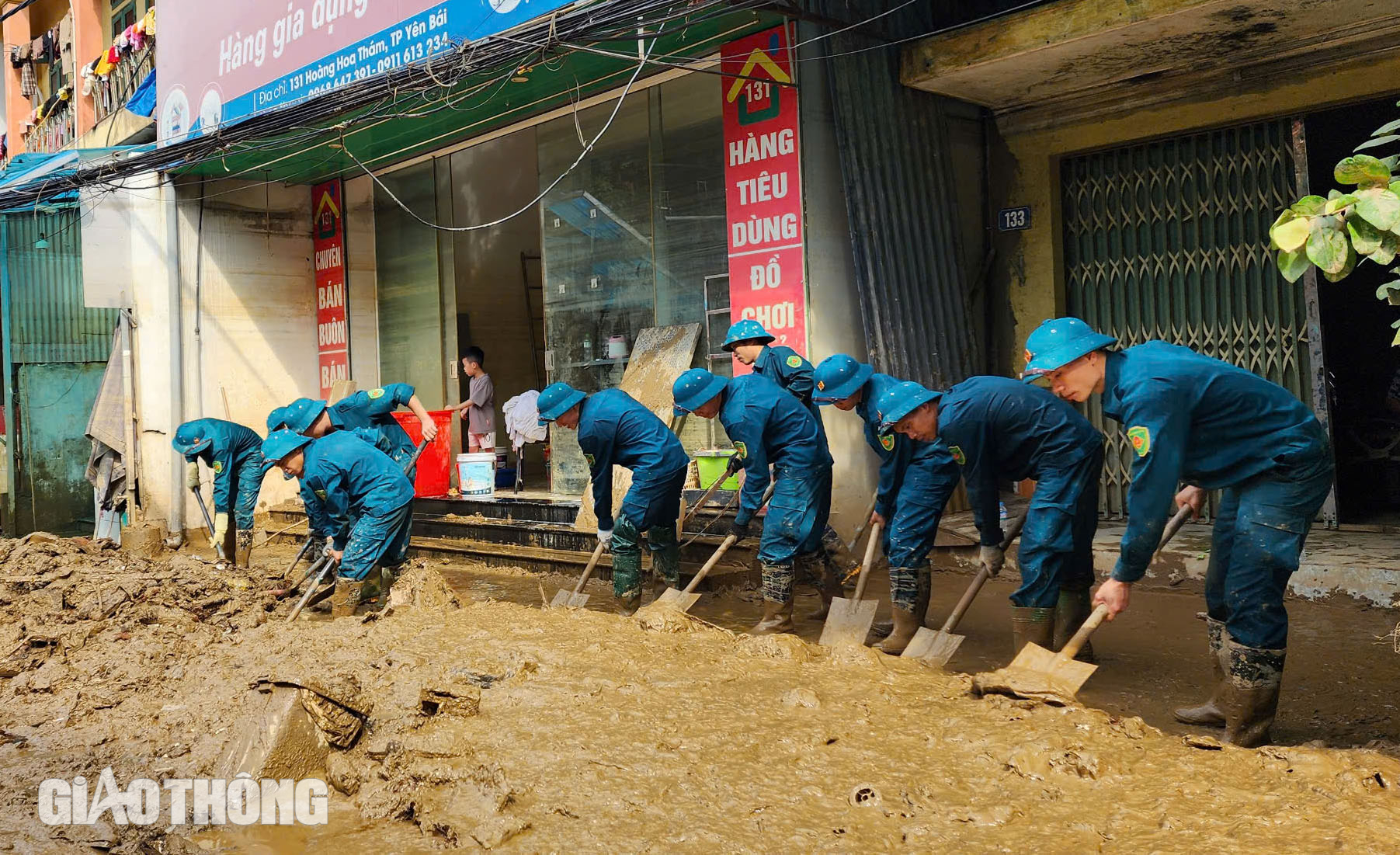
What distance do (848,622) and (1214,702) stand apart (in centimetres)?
180

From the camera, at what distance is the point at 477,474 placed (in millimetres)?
10516

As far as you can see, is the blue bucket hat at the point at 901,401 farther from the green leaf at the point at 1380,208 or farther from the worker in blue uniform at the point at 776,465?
the green leaf at the point at 1380,208

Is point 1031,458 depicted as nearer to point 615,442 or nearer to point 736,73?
point 615,442

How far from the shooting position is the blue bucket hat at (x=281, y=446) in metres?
7.13

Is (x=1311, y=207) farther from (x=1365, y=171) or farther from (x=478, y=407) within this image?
(x=478, y=407)

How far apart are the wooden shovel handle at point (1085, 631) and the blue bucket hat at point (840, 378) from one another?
2.33 meters

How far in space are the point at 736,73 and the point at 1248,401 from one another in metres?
5.33

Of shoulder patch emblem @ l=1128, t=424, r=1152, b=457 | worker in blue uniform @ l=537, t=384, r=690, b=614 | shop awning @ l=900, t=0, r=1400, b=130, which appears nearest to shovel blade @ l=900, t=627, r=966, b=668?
shoulder patch emblem @ l=1128, t=424, r=1152, b=457

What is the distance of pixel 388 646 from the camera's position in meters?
5.56

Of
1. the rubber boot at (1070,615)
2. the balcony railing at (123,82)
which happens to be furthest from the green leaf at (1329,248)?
the balcony railing at (123,82)

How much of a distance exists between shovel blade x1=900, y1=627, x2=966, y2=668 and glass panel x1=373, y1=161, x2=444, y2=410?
28.1 ft

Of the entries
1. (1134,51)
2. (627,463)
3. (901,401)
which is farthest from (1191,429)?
(1134,51)

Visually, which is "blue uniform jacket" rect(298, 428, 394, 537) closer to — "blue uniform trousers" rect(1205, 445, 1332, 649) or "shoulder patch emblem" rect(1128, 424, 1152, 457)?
"shoulder patch emblem" rect(1128, 424, 1152, 457)

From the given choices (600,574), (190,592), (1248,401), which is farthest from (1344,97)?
(190,592)
